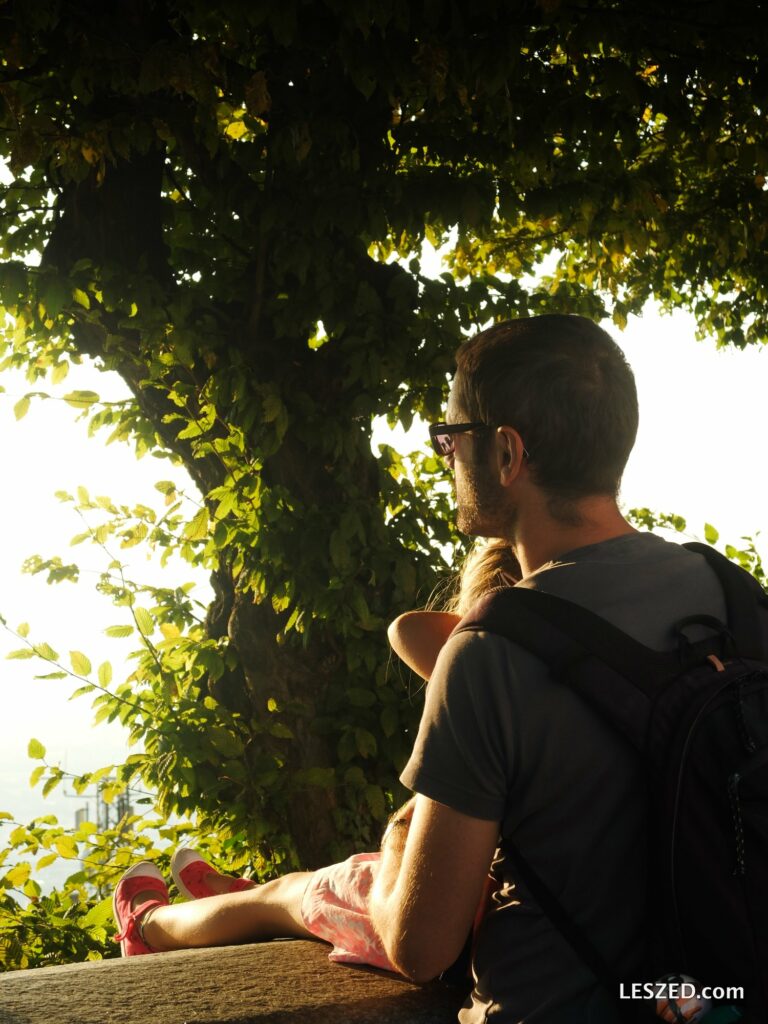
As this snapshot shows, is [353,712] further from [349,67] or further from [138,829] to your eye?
[349,67]

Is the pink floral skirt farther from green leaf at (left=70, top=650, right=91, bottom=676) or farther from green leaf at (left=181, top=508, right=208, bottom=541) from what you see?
green leaf at (left=181, top=508, right=208, bottom=541)

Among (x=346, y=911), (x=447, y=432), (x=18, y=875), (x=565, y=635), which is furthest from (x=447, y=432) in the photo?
(x=18, y=875)

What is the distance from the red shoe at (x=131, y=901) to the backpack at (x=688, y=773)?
222 centimetres

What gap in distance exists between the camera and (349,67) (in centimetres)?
380

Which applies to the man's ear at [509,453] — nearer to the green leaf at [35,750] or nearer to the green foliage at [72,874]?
the green foliage at [72,874]

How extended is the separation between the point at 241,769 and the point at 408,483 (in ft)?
4.83

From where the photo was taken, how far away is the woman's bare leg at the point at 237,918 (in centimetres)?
282

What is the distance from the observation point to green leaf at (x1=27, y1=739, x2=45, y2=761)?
442 centimetres

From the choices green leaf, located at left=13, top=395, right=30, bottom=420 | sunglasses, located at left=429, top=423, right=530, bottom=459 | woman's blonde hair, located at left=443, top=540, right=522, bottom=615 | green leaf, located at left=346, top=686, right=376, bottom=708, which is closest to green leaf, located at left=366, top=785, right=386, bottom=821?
green leaf, located at left=346, top=686, right=376, bottom=708

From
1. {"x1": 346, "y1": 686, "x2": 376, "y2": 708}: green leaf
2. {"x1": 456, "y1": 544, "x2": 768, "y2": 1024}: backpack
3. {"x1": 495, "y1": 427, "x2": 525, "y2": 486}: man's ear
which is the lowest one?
{"x1": 456, "y1": 544, "x2": 768, "y2": 1024}: backpack

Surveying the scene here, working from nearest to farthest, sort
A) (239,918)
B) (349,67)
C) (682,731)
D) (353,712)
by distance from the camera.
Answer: (682,731) → (239,918) → (349,67) → (353,712)

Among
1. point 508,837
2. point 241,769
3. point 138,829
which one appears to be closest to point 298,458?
point 241,769

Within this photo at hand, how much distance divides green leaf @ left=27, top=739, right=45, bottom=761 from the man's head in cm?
312

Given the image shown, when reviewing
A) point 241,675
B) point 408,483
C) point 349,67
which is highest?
point 349,67
